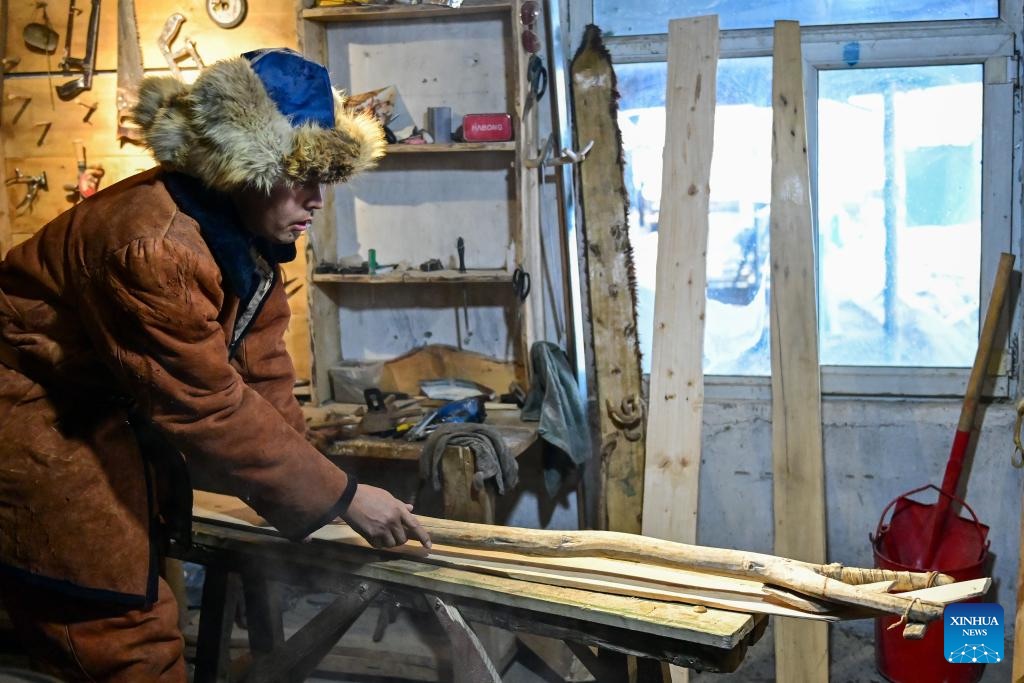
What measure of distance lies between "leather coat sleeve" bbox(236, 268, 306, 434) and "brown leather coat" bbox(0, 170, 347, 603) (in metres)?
0.30

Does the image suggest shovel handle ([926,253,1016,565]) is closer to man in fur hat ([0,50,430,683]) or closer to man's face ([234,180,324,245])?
man in fur hat ([0,50,430,683])

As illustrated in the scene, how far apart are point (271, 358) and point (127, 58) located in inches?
79.9

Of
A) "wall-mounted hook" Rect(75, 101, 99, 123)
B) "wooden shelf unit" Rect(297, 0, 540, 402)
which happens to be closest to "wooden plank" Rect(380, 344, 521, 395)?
"wooden shelf unit" Rect(297, 0, 540, 402)

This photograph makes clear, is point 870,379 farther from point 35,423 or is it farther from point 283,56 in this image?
point 35,423

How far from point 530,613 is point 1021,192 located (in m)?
2.46

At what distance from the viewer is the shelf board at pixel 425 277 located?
3506 millimetres

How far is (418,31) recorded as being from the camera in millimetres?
3711

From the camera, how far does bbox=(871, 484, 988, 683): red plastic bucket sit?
306 cm

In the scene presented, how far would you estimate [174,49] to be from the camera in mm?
3771

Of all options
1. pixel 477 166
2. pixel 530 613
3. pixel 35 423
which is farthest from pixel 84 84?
pixel 530 613

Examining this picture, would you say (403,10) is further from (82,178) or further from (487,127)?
(82,178)

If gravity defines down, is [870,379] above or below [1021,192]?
below

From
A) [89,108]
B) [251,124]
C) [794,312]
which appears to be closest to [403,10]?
[89,108]

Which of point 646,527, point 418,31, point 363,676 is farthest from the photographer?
point 418,31
